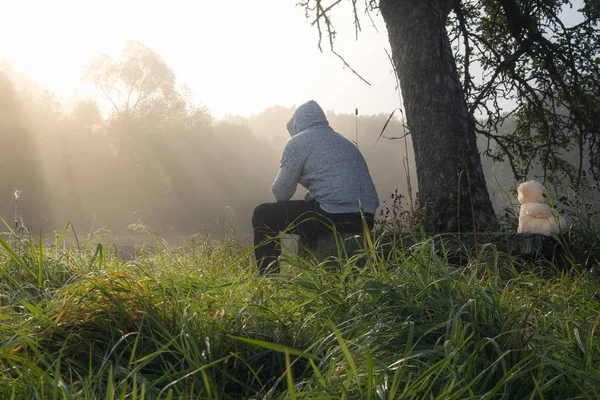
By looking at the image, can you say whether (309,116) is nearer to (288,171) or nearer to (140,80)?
(288,171)

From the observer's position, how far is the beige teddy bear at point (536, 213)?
489cm

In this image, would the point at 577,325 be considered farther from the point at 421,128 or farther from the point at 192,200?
the point at 192,200

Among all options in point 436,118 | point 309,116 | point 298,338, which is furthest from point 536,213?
point 298,338

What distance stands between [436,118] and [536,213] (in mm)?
1839

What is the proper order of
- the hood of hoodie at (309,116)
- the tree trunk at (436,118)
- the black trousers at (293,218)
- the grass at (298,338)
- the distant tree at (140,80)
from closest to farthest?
the grass at (298,338) → the black trousers at (293,218) → the hood of hoodie at (309,116) → the tree trunk at (436,118) → the distant tree at (140,80)

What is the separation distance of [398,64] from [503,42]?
3.05 metres

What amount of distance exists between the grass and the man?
2399mm

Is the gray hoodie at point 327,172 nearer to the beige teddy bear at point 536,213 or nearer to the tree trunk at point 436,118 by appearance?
the tree trunk at point 436,118

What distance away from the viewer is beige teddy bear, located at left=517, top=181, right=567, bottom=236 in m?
4.89

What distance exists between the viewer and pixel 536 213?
5004mm

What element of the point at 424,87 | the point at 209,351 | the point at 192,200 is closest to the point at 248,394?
the point at 209,351

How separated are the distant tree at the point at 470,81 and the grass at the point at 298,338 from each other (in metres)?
2.05

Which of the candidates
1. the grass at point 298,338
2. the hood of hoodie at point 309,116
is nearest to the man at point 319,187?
the hood of hoodie at point 309,116

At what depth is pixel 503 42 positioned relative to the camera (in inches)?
361
